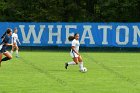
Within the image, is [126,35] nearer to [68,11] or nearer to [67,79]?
[68,11]

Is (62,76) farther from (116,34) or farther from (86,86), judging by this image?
(116,34)

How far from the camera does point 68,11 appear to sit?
53.8m

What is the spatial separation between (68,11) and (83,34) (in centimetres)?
1172

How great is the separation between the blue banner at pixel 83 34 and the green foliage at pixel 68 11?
972 cm

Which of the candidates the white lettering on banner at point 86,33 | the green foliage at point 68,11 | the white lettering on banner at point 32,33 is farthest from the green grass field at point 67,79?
the green foliage at point 68,11

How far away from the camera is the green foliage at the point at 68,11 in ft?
173

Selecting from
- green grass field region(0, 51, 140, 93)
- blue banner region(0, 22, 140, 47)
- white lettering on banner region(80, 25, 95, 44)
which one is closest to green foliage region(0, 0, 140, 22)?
blue banner region(0, 22, 140, 47)

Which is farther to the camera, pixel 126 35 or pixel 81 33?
pixel 81 33

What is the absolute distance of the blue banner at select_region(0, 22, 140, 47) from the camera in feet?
138

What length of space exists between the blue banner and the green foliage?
31.9 ft

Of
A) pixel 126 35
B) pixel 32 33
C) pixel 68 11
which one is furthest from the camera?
pixel 68 11

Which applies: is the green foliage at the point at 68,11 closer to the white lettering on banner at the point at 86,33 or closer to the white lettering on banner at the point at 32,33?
the white lettering on banner at the point at 32,33

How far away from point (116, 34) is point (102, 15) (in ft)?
36.0

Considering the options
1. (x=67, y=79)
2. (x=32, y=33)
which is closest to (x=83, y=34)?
(x=32, y=33)
